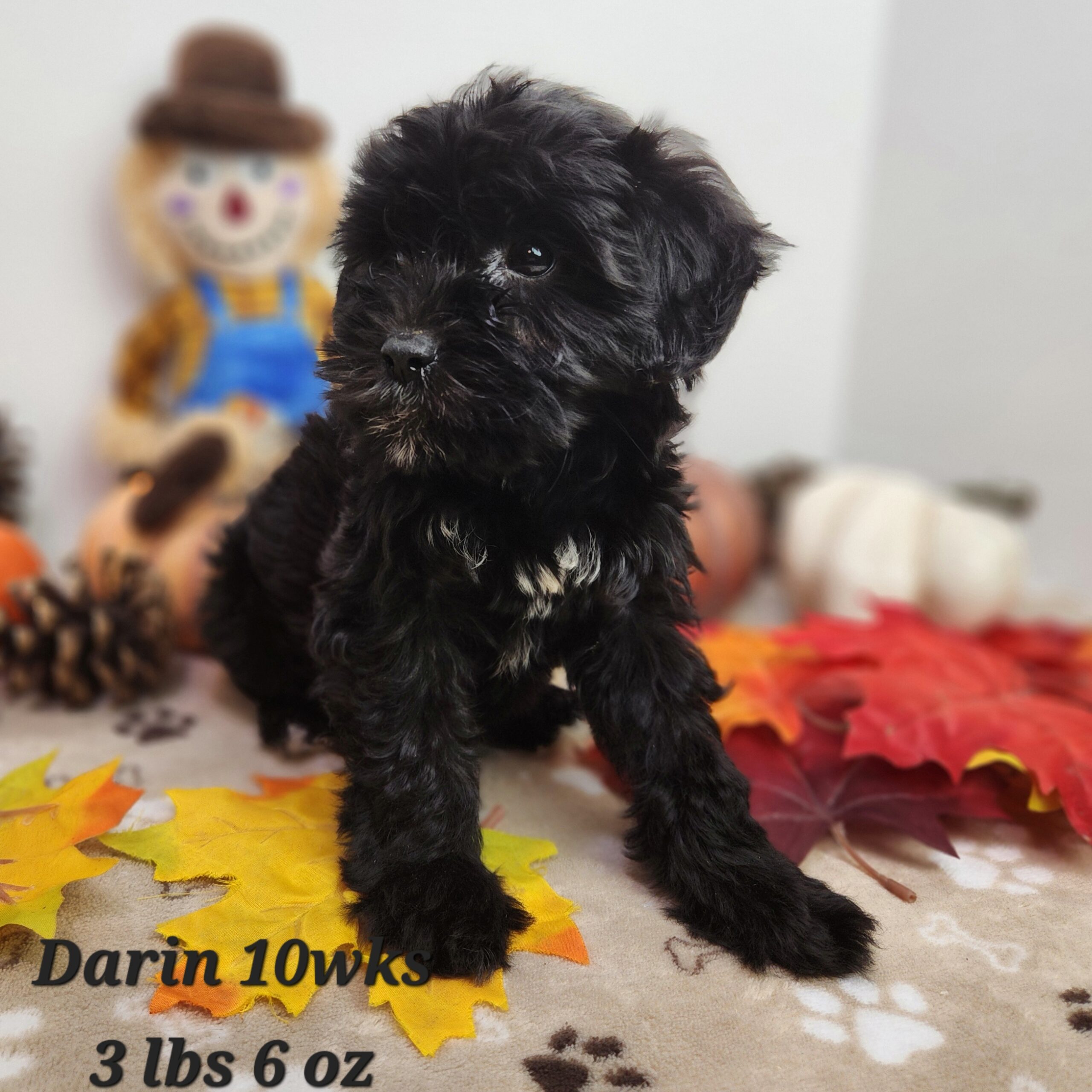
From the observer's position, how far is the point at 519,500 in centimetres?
102

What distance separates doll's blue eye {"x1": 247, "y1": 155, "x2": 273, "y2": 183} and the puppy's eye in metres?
1.45

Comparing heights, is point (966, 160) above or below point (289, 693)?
above

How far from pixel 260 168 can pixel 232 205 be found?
10 cm

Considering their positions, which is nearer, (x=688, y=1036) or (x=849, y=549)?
(x=688, y=1036)

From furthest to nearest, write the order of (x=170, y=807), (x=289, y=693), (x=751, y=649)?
(x=751, y=649) → (x=289, y=693) → (x=170, y=807)

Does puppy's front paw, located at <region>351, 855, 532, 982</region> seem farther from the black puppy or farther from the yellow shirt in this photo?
the yellow shirt

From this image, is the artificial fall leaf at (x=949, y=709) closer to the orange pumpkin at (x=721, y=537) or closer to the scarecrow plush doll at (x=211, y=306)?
the orange pumpkin at (x=721, y=537)

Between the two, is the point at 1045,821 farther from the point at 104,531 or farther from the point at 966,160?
the point at 966,160

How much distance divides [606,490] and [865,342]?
220 centimetres


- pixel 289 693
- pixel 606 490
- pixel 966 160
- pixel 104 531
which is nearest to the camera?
pixel 606 490

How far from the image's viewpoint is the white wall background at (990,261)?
235 centimetres

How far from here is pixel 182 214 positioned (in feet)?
7.02

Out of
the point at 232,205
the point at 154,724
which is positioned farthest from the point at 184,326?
the point at 154,724

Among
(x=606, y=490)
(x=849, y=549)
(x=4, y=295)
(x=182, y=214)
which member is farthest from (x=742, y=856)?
(x=4, y=295)
